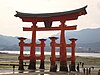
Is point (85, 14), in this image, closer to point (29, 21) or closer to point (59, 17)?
point (59, 17)

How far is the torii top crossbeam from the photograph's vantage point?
30516 millimetres

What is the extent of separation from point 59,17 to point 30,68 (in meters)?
8.35

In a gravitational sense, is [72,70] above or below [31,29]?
below

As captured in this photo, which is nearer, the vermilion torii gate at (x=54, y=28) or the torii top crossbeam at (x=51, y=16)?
the torii top crossbeam at (x=51, y=16)

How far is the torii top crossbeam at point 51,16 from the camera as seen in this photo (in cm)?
3052

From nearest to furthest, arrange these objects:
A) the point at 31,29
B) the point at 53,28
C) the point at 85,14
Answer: the point at 85,14 → the point at 53,28 → the point at 31,29

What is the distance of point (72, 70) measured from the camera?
109 ft

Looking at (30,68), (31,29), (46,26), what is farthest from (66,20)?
(30,68)

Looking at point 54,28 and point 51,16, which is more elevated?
point 51,16

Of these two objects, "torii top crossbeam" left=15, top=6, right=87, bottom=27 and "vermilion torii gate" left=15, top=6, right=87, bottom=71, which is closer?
"torii top crossbeam" left=15, top=6, right=87, bottom=27

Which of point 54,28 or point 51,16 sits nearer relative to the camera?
point 54,28

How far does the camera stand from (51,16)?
1296 inches

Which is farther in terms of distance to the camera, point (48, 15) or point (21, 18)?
point (21, 18)

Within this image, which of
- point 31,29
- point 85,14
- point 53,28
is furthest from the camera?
point 31,29
